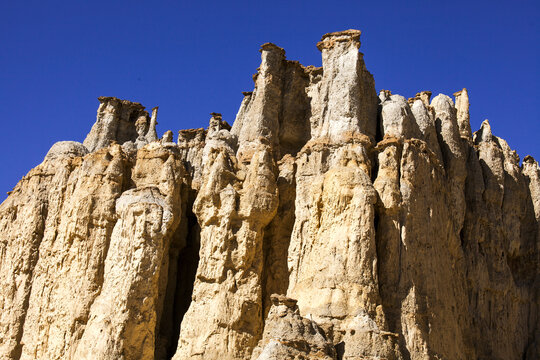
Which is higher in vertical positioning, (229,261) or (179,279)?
(179,279)

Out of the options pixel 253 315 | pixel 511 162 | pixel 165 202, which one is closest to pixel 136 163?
pixel 165 202

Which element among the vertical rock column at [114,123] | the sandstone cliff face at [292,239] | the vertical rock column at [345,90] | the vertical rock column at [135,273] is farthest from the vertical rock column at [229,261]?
the vertical rock column at [114,123]

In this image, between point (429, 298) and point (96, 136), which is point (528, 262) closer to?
point (429, 298)

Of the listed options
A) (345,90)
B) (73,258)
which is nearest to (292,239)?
(345,90)

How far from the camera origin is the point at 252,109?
2856 cm

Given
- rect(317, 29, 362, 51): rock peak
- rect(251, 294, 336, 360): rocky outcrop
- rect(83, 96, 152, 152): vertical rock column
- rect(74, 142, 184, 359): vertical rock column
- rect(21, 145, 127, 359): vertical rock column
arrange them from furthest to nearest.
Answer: rect(83, 96, 152, 152): vertical rock column < rect(317, 29, 362, 51): rock peak < rect(21, 145, 127, 359): vertical rock column < rect(74, 142, 184, 359): vertical rock column < rect(251, 294, 336, 360): rocky outcrop

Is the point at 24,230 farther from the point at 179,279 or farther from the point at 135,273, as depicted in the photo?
the point at 135,273

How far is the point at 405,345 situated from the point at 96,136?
19.3 meters

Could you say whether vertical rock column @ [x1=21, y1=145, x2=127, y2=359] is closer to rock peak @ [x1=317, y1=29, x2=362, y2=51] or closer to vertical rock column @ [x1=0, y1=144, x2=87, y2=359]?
vertical rock column @ [x1=0, y1=144, x2=87, y2=359]

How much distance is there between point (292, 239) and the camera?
945 inches

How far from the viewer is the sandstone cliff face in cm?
2178

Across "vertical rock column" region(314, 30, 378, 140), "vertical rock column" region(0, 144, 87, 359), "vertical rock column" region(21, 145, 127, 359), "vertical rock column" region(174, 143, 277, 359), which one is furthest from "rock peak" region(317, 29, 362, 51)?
"vertical rock column" region(0, 144, 87, 359)

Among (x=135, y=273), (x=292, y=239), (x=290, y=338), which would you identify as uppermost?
(x=292, y=239)

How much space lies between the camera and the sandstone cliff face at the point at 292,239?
2178 cm
